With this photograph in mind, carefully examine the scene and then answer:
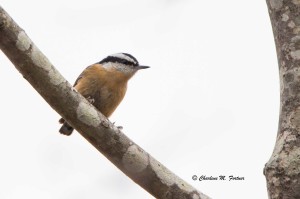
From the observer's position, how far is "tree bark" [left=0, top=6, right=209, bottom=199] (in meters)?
2.87

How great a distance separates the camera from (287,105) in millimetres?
2551

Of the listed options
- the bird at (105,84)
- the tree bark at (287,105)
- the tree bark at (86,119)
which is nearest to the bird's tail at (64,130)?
the bird at (105,84)

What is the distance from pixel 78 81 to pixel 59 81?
2986 millimetres

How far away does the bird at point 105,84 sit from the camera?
5648 mm

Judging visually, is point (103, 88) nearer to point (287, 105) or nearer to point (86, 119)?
point (86, 119)

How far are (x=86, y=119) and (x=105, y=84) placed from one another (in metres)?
2.73

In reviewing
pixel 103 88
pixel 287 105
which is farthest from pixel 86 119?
pixel 103 88

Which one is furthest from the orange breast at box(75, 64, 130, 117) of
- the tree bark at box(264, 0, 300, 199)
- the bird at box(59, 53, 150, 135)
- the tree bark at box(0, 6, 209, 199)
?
the tree bark at box(264, 0, 300, 199)

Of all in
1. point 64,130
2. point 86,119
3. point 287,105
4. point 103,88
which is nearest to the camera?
point 287,105

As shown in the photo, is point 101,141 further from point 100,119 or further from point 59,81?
point 59,81

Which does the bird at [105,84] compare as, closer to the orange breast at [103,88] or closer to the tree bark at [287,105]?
the orange breast at [103,88]

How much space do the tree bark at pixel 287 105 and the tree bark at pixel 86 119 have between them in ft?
2.56

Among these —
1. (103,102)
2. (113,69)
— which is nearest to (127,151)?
(103,102)

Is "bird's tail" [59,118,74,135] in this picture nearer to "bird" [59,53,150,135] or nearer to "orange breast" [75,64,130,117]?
"bird" [59,53,150,135]
